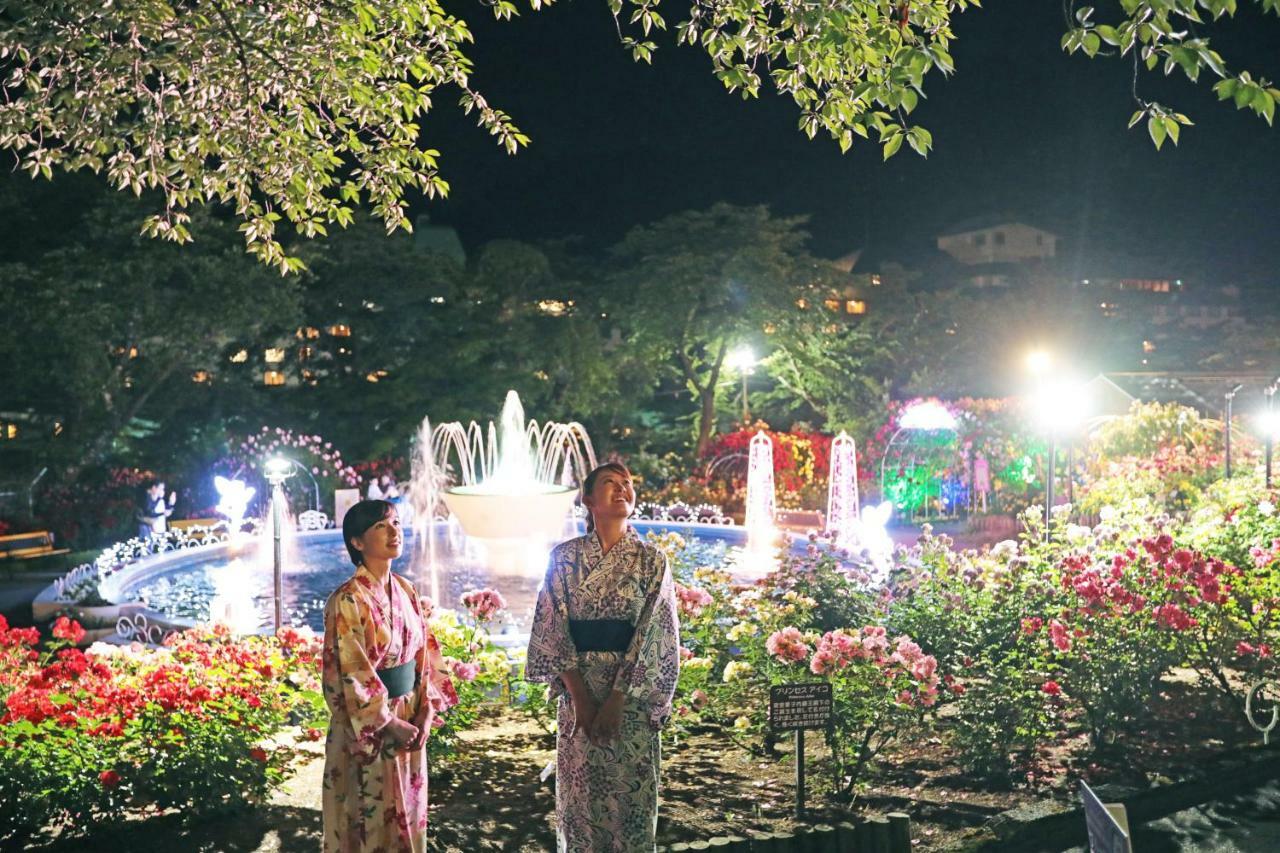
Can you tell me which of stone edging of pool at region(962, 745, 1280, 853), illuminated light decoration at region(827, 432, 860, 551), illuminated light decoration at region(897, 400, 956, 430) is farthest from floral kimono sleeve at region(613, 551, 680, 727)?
illuminated light decoration at region(897, 400, 956, 430)

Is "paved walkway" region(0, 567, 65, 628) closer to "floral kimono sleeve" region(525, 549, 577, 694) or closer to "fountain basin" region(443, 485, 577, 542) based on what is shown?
"fountain basin" region(443, 485, 577, 542)

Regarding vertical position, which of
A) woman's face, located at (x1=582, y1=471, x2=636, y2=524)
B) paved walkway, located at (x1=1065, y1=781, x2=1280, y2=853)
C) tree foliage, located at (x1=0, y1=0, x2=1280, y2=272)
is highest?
tree foliage, located at (x1=0, y1=0, x2=1280, y2=272)

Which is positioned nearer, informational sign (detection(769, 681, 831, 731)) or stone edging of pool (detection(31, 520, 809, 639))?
informational sign (detection(769, 681, 831, 731))

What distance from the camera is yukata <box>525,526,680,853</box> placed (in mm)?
4730

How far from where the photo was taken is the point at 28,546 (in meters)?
18.6

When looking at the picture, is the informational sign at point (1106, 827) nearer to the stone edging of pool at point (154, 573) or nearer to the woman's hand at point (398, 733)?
the woman's hand at point (398, 733)

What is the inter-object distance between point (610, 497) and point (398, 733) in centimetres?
125

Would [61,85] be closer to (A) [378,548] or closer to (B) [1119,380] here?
(A) [378,548]

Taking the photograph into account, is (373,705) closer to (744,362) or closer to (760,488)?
(760,488)

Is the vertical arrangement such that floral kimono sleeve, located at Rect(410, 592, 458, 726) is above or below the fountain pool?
above

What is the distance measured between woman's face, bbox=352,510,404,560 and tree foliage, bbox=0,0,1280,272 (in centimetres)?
311

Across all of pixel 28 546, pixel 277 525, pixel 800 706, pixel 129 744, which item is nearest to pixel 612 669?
pixel 800 706

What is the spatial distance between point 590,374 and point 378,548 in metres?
22.0

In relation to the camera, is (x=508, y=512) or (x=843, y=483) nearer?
(x=508, y=512)
